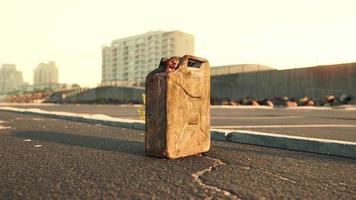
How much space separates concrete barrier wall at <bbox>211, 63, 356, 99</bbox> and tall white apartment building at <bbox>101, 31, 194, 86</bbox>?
95728 millimetres

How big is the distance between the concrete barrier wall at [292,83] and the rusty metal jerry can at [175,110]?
21.5 meters

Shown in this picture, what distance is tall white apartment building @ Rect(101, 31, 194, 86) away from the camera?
126500 mm

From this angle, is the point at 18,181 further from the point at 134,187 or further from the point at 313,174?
the point at 313,174

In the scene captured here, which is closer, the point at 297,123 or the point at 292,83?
the point at 297,123

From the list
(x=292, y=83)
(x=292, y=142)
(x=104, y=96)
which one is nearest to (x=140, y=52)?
(x=104, y=96)

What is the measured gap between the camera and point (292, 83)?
2448cm

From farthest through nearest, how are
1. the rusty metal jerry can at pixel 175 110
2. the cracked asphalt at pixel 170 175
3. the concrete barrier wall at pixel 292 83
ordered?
the concrete barrier wall at pixel 292 83 → the rusty metal jerry can at pixel 175 110 → the cracked asphalt at pixel 170 175

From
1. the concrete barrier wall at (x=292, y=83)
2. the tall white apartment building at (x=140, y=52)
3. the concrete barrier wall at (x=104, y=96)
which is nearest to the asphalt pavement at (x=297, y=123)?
the concrete barrier wall at (x=292, y=83)

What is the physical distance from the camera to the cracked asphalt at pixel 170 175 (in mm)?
1953

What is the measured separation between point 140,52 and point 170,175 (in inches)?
5278

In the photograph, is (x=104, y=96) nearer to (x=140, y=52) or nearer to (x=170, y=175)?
(x=170, y=175)

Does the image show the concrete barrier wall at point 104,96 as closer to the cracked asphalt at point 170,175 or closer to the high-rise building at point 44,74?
the cracked asphalt at point 170,175

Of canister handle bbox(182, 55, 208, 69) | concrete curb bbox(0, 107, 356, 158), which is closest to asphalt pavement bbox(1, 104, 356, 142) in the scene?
concrete curb bbox(0, 107, 356, 158)

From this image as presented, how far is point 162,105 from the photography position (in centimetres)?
302
